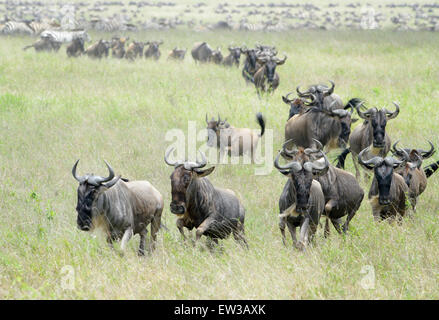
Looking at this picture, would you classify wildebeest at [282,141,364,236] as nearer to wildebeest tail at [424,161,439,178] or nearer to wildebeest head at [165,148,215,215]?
wildebeest head at [165,148,215,215]

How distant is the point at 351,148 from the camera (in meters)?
11.2

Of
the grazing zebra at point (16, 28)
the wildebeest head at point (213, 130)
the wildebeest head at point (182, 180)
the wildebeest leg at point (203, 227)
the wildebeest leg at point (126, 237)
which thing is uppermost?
the wildebeest head at point (182, 180)

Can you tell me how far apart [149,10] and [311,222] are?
65.1 meters

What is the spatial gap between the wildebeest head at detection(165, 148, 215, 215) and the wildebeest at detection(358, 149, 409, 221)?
2.32m

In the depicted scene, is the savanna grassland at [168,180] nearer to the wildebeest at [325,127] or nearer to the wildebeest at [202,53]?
the wildebeest at [325,127]

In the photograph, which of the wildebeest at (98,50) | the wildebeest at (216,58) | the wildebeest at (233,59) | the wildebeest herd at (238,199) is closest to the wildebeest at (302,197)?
the wildebeest herd at (238,199)

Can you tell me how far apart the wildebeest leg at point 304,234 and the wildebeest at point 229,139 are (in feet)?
17.8

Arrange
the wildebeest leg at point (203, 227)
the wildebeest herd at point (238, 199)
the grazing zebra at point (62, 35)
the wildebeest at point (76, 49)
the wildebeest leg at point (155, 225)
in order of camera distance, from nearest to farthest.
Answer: the wildebeest herd at point (238, 199) → the wildebeest leg at point (203, 227) → the wildebeest leg at point (155, 225) → the wildebeest at point (76, 49) → the grazing zebra at point (62, 35)

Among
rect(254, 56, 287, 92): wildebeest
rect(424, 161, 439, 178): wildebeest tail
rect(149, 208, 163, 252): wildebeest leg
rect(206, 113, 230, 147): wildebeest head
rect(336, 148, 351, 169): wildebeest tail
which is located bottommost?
rect(254, 56, 287, 92): wildebeest

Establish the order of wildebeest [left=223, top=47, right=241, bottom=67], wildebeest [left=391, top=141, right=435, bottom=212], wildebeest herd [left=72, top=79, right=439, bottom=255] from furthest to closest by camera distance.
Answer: wildebeest [left=223, top=47, right=241, bottom=67], wildebeest [left=391, top=141, right=435, bottom=212], wildebeest herd [left=72, top=79, right=439, bottom=255]

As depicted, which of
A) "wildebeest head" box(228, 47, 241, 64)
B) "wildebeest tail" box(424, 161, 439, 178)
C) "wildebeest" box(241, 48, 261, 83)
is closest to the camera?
"wildebeest tail" box(424, 161, 439, 178)

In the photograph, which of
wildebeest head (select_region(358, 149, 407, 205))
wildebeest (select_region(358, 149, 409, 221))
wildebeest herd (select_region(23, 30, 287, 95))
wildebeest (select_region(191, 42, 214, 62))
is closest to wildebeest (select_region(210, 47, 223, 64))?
wildebeest herd (select_region(23, 30, 287, 95))

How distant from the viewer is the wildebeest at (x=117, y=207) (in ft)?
20.5

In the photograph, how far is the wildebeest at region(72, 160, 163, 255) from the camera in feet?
20.5
